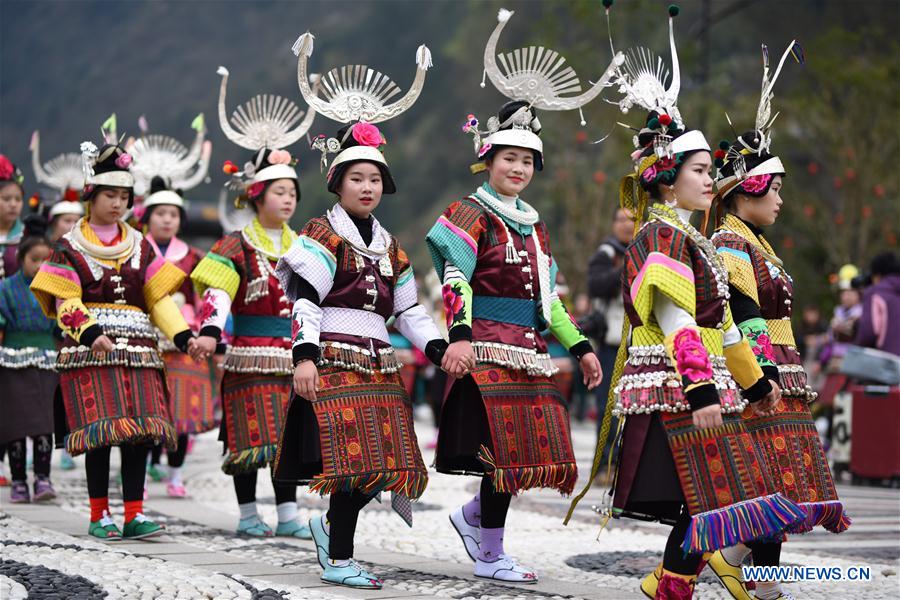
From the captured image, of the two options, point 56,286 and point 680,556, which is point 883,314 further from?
point 56,286

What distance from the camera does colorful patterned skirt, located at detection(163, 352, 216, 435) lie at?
352 inches

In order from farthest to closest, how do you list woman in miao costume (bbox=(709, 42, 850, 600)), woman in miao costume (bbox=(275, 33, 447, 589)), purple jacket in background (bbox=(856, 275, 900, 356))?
1. purple jacket in background (bbox=(856, 275, 900, 356))
2. woman in miao costume (bbox=(275, 33, 447, 589))
3. woman in miao costume (bbox=(709, 42, 850, 600))

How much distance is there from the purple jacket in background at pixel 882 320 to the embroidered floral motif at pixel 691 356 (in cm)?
645

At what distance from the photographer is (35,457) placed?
8.45 meters

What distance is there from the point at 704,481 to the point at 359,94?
247cm

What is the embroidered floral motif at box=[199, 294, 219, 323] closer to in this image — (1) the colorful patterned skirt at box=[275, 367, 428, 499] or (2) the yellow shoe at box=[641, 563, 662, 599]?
(1) the colorful patterned skirt at box=[275, 367, 428, 499]

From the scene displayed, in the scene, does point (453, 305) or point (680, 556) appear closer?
point (680, 556)

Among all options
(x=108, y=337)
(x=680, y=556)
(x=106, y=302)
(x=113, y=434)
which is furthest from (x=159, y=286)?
(x=680, y=556)

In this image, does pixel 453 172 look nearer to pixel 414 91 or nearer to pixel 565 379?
pixel 565 379

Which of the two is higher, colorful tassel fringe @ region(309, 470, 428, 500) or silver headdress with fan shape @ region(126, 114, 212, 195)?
silver headdress with fan shape @ region(126, 114, 212, 195)

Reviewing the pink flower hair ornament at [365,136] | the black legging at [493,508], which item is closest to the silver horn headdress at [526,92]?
the pink flower hair ornament at [365,136]

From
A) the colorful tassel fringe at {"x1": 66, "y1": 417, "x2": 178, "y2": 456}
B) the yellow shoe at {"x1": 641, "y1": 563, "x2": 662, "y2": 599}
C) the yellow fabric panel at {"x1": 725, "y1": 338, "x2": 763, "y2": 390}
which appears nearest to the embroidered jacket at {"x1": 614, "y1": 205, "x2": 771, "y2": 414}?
the yellow fabric panel at {"x1": 725, "y1": 338, "x2": 763, "y2": 390}

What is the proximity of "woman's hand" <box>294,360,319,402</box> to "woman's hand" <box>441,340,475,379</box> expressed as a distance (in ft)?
1.85

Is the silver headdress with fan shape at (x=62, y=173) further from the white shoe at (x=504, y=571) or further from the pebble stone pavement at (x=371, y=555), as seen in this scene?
the white shoe at (x=504, y=571)
